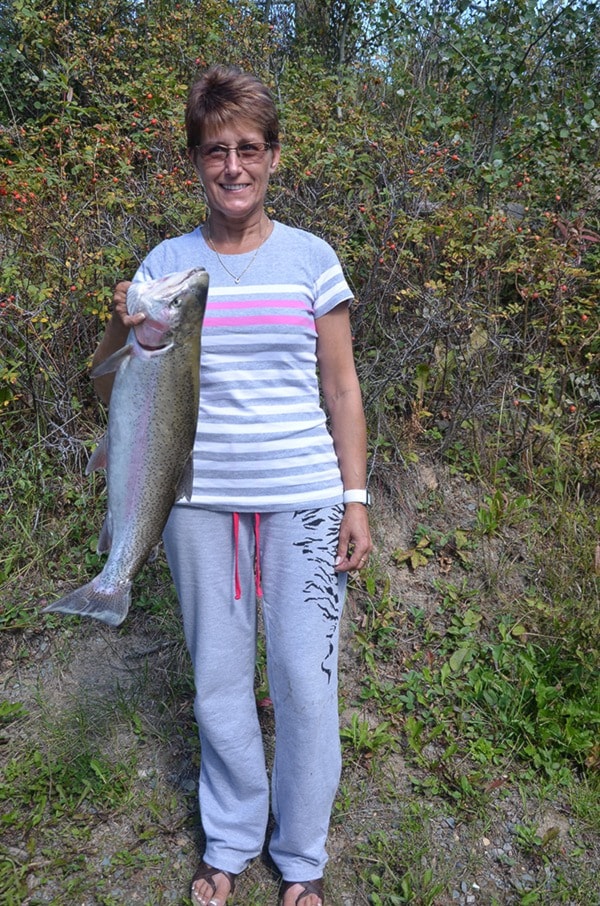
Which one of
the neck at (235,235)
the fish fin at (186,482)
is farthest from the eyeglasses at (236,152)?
the fish fin at (186,482)

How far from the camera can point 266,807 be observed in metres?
2.69

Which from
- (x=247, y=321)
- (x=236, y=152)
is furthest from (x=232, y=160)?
(x=247, y=321)

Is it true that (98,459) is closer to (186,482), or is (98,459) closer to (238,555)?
(186,482)

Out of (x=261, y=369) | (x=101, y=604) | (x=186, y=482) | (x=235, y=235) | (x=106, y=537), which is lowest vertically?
(x=101, y=604)

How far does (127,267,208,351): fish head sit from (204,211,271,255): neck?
0.35 metres

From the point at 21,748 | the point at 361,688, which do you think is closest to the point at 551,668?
the point at 361,688

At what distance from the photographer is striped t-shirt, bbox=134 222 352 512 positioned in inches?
86.1

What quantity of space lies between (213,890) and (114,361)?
6.22 feet

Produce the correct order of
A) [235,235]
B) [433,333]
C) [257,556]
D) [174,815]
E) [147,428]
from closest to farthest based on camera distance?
1. [147,428]
2. [235,235]
3. [257,556]
4. [174,815]
5. [433,333]

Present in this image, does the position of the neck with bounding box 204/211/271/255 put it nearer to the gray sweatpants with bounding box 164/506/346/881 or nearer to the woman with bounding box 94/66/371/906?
the woman with bounding box 94/66/371/906

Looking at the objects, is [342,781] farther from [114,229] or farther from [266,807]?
[114,229]

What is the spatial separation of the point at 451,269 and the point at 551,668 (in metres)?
2.55

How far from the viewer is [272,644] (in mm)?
2379

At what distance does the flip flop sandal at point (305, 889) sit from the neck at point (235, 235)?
2.12m
